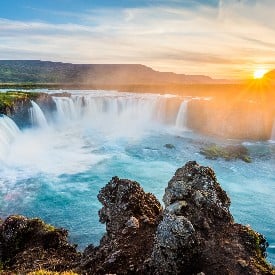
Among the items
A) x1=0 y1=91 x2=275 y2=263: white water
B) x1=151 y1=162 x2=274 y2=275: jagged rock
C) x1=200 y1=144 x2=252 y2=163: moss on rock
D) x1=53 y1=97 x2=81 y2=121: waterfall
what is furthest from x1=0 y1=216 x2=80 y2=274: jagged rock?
x1=53 y1=97 x2=81 y2=121: waterfall

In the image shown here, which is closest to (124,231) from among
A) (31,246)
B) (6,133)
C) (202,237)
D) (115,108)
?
(202,237)

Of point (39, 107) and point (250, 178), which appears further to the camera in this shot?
point (39, 107)

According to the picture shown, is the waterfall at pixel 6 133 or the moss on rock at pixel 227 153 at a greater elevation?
the waterfall at pixel 6 133

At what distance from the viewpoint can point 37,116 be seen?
62031 millimetres

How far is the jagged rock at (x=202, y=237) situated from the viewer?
938 centimetres

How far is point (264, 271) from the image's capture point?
9.22 meters

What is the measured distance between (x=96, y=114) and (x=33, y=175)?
41.2 meters

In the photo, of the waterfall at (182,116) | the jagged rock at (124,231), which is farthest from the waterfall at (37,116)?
the jagged rock at (124,231)

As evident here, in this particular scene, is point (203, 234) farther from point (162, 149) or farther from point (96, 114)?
point (96, 114)

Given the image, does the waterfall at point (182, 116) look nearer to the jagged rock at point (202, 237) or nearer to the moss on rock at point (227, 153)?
the moss on rock at point (227, 153)

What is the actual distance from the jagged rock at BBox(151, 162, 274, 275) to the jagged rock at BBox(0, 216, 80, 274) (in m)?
4.34

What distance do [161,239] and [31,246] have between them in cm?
731

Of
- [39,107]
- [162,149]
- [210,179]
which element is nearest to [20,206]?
[210,179]

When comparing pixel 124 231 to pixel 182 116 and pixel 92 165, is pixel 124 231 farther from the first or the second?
pixel 182 116
